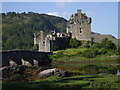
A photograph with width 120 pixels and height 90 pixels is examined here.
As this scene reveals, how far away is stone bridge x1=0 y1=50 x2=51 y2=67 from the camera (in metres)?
62.4

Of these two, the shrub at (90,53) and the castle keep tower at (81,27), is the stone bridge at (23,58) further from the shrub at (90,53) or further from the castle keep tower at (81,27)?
the castle keep tower at (81,27)

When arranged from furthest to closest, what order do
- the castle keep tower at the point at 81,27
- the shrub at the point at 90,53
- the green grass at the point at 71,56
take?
the castle keep tower at the point at 81,27 < the shrub at the point at 90,53 < the green grass at the point at 71,56

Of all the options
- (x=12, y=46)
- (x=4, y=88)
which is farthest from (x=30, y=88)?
(x=12, y=46)

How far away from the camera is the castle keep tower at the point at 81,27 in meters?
92.1

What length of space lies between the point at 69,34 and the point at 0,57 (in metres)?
36.8

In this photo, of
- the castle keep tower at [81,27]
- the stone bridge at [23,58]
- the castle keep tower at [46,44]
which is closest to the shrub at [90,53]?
the stone bridge at [23,58]

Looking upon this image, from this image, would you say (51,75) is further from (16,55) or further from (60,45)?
(60,45)

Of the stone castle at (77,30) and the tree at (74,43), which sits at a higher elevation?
the stone castle at (77,30)

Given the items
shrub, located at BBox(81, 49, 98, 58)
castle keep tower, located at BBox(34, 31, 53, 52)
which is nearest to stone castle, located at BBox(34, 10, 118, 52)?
castle keep tower, located at BBox(34, 31, 53, 52)

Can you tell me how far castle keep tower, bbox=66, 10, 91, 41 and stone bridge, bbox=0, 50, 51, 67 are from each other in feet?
59.0

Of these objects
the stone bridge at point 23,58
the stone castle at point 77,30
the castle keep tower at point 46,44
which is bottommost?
the stone bridge at point 23,58

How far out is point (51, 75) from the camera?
1890 inches

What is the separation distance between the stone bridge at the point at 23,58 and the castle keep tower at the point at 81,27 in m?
18.0

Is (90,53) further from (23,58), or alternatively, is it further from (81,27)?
(81,27)
